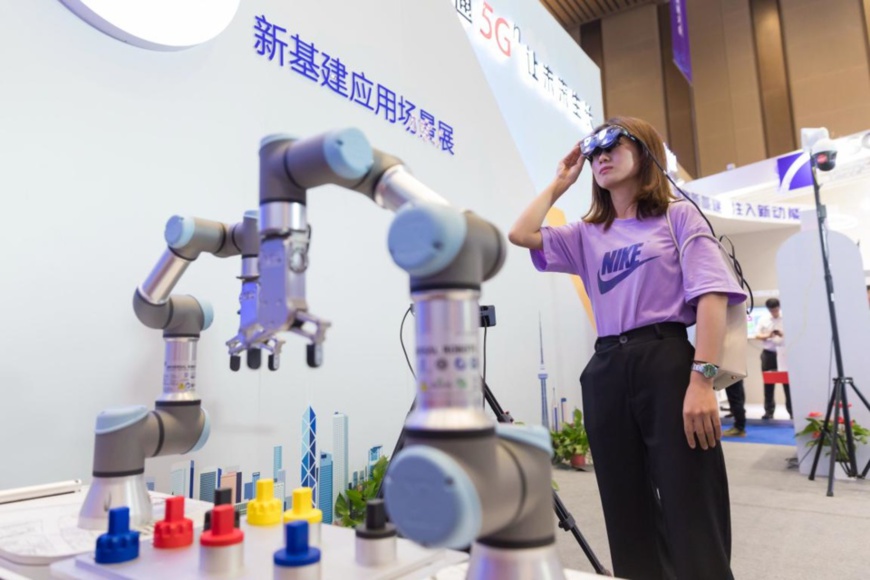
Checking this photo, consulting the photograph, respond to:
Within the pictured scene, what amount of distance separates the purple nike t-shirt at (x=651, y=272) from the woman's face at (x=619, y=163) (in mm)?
92

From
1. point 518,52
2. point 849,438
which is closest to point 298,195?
point 518,52

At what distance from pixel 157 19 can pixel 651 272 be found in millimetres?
1406

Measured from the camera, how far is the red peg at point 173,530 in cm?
62

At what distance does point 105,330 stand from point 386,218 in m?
1.24

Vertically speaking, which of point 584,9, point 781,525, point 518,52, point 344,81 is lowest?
point 781,525

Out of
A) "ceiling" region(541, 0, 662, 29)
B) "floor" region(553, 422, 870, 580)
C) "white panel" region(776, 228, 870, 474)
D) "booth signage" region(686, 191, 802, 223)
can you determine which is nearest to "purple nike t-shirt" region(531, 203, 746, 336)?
"floor" region(553, 422, 870, 580)

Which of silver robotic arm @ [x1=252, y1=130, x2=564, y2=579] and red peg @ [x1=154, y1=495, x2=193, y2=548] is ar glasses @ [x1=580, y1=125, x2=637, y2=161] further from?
red peg @ [x1=154, y1=495, x2=193, y2=548]

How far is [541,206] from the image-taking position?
1311mm

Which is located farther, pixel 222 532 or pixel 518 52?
pixel 518 52

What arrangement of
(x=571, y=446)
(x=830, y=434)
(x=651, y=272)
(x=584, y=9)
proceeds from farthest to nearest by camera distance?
(x=584, y=9)
(x=571, y=446)
(x=830, y=434)
(x=651, y=272)

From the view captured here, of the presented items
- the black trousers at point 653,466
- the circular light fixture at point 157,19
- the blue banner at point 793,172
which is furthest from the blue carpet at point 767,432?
the circular light fixture at point 157,19

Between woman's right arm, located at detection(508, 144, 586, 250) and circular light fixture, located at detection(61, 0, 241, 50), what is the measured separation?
3.54 ft

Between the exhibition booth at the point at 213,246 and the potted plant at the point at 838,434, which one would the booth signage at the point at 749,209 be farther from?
the exhibition booth at the point at 213,246

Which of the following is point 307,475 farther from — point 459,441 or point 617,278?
point 459,441
